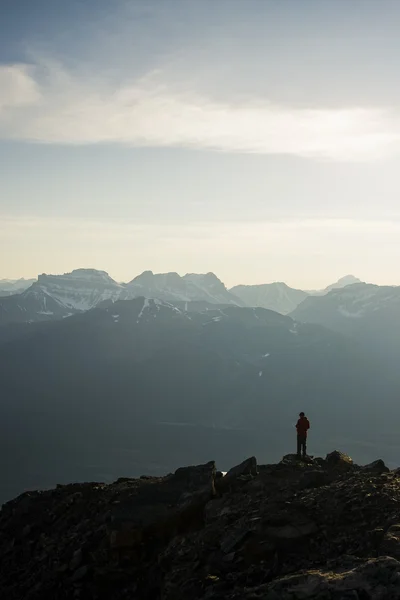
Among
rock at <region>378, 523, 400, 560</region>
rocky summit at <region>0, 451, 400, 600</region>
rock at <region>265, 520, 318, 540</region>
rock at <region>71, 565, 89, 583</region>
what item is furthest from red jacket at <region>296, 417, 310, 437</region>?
rock at <region>71, 565, 89, 583</region>

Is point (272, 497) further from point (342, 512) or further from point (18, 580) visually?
Result: point (18, 580)

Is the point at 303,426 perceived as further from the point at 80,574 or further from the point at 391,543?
the point at 391,543

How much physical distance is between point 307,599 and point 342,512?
20.3 ft

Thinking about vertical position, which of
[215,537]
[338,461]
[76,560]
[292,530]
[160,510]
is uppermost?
[292,530]

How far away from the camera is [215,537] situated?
64.5ft

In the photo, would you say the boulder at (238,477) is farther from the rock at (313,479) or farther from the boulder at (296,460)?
the rock at (313,479)

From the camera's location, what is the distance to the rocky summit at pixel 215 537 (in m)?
15.3

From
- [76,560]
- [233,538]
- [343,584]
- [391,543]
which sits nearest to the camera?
[343,584]

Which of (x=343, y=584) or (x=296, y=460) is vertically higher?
(x=343, y=584)

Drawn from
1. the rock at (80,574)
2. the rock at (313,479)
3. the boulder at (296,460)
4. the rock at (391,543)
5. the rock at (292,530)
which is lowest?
the rock at (80,574)

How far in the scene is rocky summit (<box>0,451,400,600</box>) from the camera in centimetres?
1530

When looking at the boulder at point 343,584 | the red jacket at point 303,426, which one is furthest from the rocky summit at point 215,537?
the red jacket at point 303,426

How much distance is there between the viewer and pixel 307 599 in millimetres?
13273

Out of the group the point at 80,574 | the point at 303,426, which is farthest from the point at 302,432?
the point at 80,574
